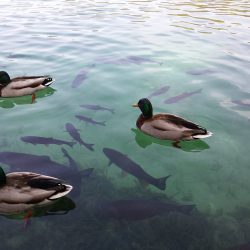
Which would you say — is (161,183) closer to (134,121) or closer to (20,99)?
(134,121)

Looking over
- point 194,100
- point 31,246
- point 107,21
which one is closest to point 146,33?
point 107,21

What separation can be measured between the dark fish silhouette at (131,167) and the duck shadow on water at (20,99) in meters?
3.96

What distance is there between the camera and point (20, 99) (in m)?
9.50

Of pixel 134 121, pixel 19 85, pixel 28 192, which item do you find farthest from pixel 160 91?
pixel 28 192

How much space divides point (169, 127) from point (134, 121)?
1735mm

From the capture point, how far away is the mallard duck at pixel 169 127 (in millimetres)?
6438

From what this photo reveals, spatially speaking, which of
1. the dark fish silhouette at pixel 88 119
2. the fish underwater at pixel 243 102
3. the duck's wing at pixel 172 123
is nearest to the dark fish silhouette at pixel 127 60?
the fish underwater at pixel 243 102

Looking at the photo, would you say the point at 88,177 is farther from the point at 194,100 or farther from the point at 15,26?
the point at 15,26

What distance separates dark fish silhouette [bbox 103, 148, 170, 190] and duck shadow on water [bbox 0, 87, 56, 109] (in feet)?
13.0

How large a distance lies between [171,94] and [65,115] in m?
3.36

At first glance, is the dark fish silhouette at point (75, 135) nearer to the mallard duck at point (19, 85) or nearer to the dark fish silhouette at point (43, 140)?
the dark fish silhouette at point (43, 140)

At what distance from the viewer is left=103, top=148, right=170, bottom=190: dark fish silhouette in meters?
5.76

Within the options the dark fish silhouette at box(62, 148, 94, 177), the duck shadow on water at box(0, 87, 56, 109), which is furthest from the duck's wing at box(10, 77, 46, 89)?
the dark fish silhouette at box(62, 148, 94, 177)

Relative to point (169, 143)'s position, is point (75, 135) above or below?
above
